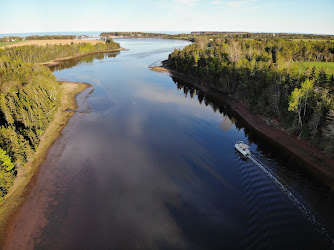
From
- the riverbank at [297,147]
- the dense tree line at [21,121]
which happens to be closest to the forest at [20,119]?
the dense tree line at [21,121]

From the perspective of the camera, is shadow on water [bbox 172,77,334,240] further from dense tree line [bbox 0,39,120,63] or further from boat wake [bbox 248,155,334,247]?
dense tree line [bbox 0,39,120,63]

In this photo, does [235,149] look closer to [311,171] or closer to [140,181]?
[311,171]

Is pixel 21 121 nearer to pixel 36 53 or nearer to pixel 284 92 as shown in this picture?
pixel 284 92

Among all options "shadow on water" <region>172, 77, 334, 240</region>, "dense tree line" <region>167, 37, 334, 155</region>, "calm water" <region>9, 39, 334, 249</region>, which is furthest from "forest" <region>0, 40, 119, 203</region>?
"dense tree line" <region>167, 37, 334, 155</region>

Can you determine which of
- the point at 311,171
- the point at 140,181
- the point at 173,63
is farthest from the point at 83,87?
the point at 311,171

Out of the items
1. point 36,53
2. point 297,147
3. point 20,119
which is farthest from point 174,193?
point 36,53
